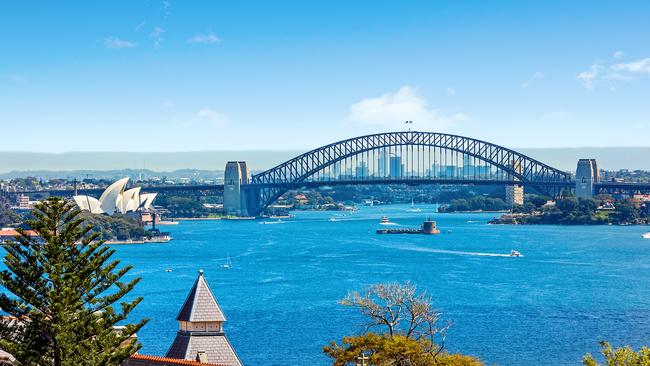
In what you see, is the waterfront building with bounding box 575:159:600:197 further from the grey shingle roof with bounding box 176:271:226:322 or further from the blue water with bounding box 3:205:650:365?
the grey shingle roof with bounding box 176:271:226:322

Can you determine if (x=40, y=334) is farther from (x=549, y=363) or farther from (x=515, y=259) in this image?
(x=515, y=259)

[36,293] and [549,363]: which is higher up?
[36,293]

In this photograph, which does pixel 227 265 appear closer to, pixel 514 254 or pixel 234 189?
pixel 514 254

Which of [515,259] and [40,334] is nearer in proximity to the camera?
[40,334]

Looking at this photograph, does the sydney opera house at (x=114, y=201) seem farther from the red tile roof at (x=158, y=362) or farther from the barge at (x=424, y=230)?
the red tile roof at (x=158, y=362)

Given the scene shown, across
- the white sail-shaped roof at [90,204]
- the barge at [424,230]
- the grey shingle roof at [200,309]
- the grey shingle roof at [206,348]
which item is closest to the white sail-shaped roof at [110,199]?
the white sail-shaped roof at [90,204]

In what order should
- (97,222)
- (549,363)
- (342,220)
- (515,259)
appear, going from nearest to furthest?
(549,363)
(515,259)
(97,222)
(342,220)

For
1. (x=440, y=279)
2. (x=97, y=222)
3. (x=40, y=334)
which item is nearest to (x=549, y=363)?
(x=40, y=334)
